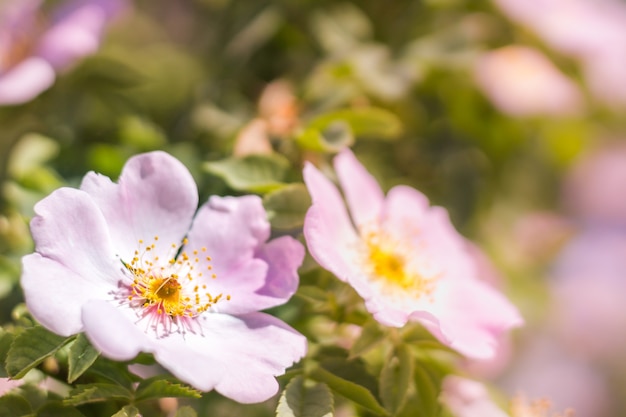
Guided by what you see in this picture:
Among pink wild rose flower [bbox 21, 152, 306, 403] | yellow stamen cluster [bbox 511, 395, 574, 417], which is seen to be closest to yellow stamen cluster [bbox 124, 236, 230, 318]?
pink wild rose flower [bbox 21, 152, 306, 403]

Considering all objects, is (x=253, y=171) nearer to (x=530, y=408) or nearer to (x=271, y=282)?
(x=271, y=282)

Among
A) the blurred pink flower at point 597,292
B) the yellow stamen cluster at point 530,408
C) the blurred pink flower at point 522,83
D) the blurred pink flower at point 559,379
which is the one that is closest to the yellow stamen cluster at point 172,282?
the yellow stamen cluster at point 530,408

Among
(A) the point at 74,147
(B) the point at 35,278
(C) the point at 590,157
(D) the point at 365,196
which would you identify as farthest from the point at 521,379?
(B) the point at 35,278

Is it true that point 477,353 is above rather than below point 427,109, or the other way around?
below

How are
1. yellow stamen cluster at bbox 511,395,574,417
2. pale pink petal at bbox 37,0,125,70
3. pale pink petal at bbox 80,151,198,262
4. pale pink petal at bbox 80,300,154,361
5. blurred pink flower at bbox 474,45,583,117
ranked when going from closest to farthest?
pale pink petal at bbox 80,300,154,361 → pale pink petal at bbox 80,151,198,262 → yellow stamen cluster at bbox 511,395,574,417 → pale pink petal at bbox 37,0,125,70 → blurred pink flower at bbox 474,45,583,117

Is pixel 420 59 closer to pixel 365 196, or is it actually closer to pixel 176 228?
pixel 365 196

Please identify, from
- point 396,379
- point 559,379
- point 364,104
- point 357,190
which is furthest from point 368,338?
point 559,379

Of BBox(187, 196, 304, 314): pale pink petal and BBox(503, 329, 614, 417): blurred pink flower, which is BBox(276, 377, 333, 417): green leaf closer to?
BBox(187, 196, 304, 314): pale pink petal
